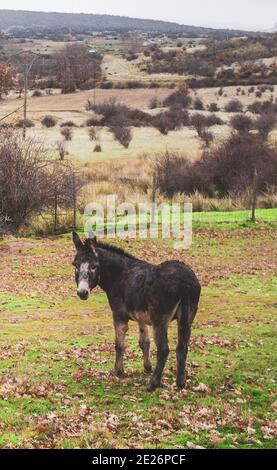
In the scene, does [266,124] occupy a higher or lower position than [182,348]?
lower

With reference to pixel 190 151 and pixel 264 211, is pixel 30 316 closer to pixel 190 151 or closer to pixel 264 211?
pixel 264 211

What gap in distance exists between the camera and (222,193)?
36.0 meters

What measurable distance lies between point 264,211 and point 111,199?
7.30 meters

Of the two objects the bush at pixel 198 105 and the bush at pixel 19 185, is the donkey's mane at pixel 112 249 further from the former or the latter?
the bush at pixel 198 105

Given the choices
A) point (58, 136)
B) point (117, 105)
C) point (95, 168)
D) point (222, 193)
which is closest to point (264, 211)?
point (222, 193)

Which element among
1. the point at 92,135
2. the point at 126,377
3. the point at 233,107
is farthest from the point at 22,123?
the point at 126,377

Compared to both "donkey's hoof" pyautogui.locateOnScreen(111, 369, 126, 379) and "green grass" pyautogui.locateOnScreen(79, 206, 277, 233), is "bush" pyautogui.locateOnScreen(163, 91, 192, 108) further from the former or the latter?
"donkey's hoof" pyautogui.locateOnScreen(111, 369, 126, 379)

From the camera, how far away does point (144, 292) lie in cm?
982

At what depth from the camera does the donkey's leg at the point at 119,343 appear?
34.2 ft

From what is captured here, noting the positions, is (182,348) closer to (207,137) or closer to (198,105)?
(207,137)

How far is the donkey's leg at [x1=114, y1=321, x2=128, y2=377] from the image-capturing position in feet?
34.2

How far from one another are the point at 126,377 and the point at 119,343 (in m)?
0.61

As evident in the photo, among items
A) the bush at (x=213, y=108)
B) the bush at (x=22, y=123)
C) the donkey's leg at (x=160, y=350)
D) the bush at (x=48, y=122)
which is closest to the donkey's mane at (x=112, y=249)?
the donkey's leg at (x=160, y=350)

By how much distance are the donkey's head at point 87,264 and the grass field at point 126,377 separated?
67.7 inches
